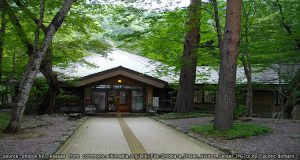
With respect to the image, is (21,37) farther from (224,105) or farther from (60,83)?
(224,105)

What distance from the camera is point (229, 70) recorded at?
11195mm

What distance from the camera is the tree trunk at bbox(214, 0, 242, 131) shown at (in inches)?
438

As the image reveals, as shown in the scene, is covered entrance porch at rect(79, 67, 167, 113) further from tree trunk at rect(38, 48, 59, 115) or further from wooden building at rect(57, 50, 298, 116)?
tree trunk at rect(38, 48, 59, 115)

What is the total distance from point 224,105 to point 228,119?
0.51 m

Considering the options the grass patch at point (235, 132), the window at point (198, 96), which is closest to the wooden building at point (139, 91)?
the window at point (198, 96)

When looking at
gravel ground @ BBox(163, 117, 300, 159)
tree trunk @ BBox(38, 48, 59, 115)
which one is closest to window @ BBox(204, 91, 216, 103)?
tree trunk @ BBox(38, 48, 59, 115)

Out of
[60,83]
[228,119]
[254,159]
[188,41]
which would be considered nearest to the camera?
[254,159]

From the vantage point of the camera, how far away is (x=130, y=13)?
15.9 m

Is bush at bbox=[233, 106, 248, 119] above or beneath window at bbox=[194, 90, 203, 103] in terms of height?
beneath

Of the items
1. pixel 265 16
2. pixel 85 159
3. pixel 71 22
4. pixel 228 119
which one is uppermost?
pixel 265 16

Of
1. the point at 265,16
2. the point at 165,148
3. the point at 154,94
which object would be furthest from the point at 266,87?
the point at 165,148

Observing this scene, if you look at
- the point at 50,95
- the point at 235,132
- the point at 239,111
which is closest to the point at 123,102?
the point at 50,95

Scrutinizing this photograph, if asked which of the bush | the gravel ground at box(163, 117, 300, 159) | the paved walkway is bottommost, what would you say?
the paved walkway

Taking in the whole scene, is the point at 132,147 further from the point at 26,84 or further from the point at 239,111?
the point at 239,111
